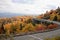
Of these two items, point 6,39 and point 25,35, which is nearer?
point 6,39

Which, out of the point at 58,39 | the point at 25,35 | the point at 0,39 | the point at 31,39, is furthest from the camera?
the point at 25,35

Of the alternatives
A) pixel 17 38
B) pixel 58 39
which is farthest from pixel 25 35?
pixel 58 39

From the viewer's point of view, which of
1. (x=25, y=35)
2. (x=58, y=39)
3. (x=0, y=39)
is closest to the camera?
(x=58, y=39)

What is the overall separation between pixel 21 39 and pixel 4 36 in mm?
1106

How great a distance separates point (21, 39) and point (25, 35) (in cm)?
120

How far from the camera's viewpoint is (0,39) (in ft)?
30.3

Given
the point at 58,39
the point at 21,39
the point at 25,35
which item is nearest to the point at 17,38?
the point at 21,39

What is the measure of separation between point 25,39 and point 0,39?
1.67 meters

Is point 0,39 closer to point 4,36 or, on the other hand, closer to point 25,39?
point 4,36

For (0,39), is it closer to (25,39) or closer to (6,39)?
(6,39)

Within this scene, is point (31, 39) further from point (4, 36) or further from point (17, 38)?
point (4, 36)

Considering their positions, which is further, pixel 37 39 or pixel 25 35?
pixel 25 35

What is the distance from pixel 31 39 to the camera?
10320 millimetres

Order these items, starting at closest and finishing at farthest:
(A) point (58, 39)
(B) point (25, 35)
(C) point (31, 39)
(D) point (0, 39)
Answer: (A) point (58, 39) → (D) point (0, 39) → (C) point (31, 39) → (B) point (25, 35)
